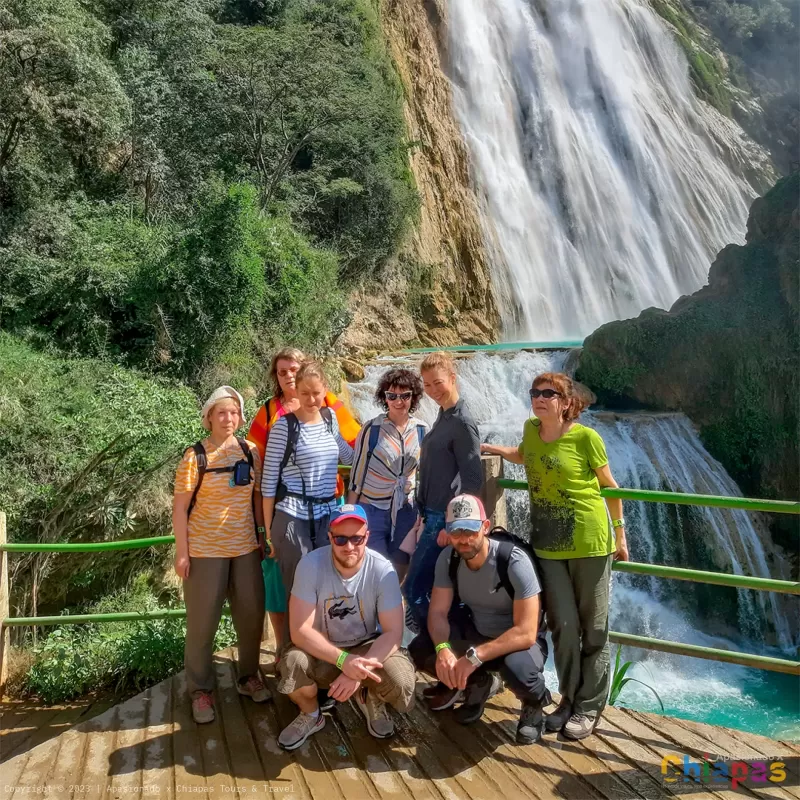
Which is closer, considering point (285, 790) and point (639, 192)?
point (285, 790)

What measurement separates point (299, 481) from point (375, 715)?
1224 millimetres

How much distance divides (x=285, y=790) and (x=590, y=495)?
1921 millimetres

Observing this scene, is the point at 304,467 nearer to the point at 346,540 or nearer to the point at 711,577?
the point at 346,540

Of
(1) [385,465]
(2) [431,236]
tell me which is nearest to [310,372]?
(1) [385,465]

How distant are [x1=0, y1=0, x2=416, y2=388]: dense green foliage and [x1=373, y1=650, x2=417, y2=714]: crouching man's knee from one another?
8.94 meters

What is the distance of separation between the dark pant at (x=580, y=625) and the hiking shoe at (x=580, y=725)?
0.10 ft

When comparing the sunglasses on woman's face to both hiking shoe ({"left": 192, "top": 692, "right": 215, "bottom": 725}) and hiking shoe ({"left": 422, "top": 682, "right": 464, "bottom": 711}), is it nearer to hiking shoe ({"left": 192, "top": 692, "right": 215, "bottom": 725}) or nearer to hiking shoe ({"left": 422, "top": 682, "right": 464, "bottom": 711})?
hiking shoe ({"left": 422, "top": 682, "right": 464, "bottom": 711})

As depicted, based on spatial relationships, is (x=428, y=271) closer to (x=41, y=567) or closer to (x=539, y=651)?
(x=41, y=567)

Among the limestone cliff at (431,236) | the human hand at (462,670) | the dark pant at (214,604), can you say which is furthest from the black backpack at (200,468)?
the limestone cliff at (431,236)

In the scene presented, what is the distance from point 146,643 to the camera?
4707 mm

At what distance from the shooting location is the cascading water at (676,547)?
9.82m

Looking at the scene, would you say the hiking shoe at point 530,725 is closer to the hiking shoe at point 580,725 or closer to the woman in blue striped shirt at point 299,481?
the hiking shoe at point 580,725

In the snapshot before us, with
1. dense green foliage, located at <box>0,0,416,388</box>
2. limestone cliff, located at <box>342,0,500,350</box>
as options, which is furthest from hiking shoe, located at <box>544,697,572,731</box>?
limestone cliff, located at <box>342,0,500,350</box>

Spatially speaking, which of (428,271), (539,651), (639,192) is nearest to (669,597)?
(539,651)
